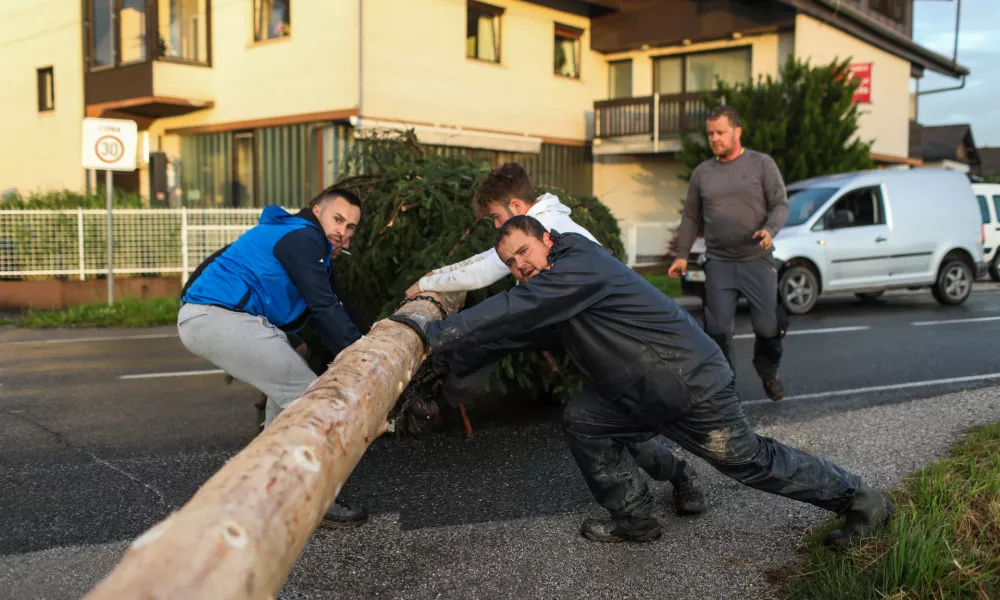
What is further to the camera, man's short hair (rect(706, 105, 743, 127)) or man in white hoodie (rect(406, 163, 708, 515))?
man's short hair (rect(706, 105, 743, 127))

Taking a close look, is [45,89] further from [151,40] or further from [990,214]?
[990,214]

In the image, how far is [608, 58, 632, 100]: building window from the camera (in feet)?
79.6

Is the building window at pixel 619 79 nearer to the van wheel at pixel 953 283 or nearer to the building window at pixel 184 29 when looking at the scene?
the building window at pixel 184 29

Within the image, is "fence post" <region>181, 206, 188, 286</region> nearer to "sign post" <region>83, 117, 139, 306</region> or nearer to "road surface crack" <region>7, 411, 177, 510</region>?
"sign post" <region>83, 117, 139, 306</region>

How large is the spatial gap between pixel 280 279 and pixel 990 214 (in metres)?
18.9

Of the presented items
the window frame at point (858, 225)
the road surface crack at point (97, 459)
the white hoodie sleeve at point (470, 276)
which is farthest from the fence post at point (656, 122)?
the white hoodie sleeve at point (470, 276)

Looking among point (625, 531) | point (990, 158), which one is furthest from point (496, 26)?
point (990, 158)

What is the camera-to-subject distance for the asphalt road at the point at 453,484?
3.60m

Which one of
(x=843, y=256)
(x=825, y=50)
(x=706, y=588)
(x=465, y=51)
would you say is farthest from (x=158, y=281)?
(x=825, y=50)

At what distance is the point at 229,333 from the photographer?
4344 mm

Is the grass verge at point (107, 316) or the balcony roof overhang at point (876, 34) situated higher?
the balcony roof overhang at point (876, 34)

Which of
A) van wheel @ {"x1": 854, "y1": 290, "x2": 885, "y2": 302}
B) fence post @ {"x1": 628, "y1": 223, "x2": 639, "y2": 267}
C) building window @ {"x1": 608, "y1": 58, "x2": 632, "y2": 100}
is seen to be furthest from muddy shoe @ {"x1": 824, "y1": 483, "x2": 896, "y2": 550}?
building window @ {"x1": 608, "y1": 58, "x2": 632, "y2": 100}

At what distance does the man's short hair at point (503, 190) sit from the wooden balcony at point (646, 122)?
57.3 feet

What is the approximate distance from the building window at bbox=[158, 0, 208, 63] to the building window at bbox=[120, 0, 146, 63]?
481 mm
